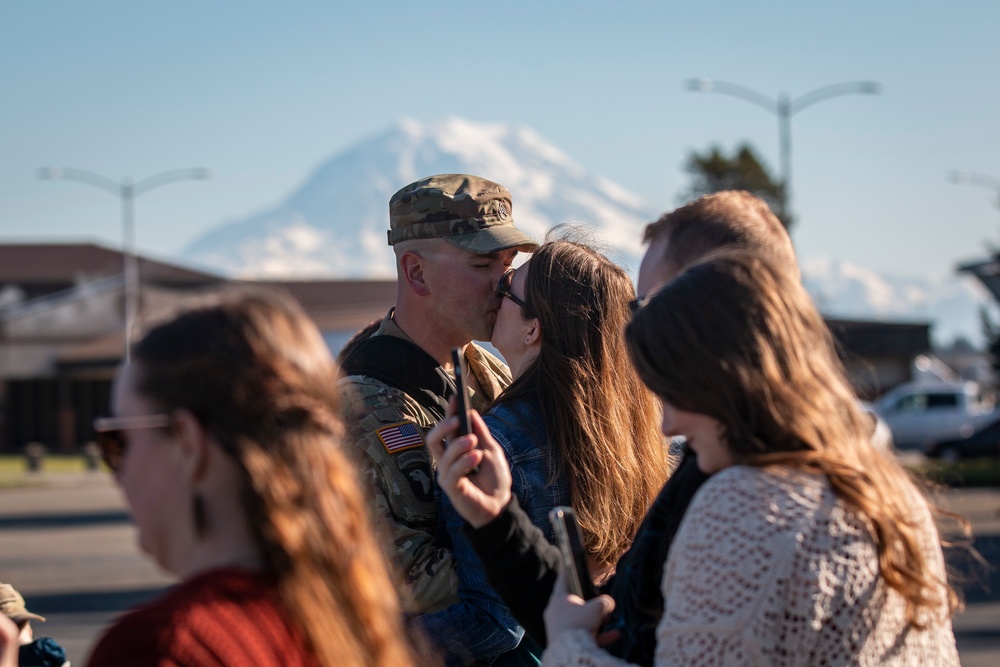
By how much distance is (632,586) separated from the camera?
2.11m

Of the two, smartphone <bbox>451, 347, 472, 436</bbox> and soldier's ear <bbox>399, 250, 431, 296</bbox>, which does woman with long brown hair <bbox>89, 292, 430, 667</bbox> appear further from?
soldier's ear <bbox>399, 250, 431, 296</bbox>

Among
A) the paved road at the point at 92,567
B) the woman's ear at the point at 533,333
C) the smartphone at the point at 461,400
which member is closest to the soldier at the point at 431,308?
the woman's ear at the point at 533,333

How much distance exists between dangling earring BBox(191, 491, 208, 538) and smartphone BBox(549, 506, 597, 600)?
2.35 ft

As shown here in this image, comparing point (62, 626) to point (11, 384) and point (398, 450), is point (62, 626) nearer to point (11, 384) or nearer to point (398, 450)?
point (398, 450)

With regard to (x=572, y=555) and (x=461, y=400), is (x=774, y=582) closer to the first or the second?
(x=572, y=555)

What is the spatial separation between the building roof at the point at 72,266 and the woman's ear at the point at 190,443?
41228mm

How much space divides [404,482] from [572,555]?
841 millimetres

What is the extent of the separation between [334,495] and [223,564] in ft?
0.63

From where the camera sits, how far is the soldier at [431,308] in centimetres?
292

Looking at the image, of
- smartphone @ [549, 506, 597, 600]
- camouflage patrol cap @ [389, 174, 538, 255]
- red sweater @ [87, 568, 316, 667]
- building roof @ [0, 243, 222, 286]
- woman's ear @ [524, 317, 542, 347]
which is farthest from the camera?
building roof @ [0, 243, 222, 286]

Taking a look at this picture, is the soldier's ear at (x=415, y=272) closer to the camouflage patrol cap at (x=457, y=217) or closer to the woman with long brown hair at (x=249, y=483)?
the camouflage patrol cap at (x=457, y=217)

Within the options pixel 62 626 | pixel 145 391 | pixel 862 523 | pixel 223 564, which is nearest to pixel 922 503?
pixel 862 523

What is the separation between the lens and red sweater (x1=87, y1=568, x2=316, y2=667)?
1.42 meters

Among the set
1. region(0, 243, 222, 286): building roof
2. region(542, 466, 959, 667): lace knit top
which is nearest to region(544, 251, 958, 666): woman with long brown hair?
region(542, 466, 959, 667): lace knit top
